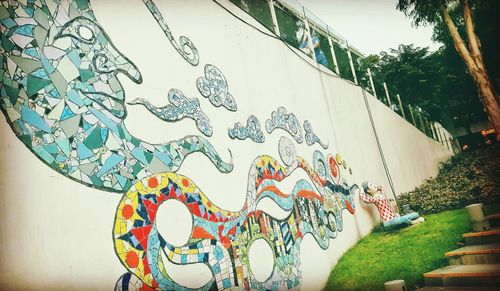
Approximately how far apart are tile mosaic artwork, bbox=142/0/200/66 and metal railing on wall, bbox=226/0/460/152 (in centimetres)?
161

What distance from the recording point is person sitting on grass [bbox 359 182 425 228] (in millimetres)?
6301

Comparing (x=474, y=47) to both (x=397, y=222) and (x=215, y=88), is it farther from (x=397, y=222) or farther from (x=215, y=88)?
(x=215, y=88)

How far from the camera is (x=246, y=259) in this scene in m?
3.35

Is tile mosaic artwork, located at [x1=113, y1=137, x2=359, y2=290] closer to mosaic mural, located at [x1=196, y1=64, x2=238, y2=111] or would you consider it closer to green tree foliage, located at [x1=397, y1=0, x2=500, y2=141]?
mosaic mural, located at [x1=196, y1=64, x2=238, y2=111]

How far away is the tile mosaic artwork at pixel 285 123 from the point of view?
4672mm

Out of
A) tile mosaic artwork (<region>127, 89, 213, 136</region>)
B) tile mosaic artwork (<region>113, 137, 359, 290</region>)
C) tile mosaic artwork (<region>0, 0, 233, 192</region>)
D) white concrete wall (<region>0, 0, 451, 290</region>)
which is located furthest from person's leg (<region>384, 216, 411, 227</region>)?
tile mosaic artwork (<region>0, 0, 233, 192</region>)

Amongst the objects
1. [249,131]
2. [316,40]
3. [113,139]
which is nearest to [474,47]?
[316,40]

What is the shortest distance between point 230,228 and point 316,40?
5.80 metres

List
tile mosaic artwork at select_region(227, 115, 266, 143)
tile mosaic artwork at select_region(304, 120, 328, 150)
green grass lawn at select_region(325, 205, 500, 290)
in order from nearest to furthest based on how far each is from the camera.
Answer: tile mosaic artwork at select_region(227, 115, 266, 143) → green grass lawn at select_region(325, 205, 500, 290) → tile mosaic artwork at select_region(304, 120, 328, 150)

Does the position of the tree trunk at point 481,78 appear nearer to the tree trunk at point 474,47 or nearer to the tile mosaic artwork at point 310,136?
the tree trunk at point 474,47

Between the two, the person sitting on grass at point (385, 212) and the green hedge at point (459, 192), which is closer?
the person sitting on grass at point (385, 212)

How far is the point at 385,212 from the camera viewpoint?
6664 millimetres

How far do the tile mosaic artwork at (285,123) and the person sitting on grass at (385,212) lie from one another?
241cm

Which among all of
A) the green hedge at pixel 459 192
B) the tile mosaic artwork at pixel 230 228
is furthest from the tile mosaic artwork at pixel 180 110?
the green hedge at pixel 459 192
